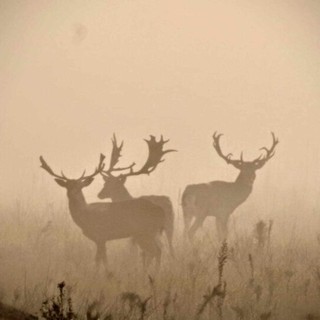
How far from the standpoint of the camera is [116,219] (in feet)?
32.7

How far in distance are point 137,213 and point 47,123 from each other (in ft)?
191

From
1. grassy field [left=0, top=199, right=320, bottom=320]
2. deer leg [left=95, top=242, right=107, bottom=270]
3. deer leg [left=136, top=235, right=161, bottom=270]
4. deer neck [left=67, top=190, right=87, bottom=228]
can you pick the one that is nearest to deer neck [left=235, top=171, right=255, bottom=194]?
grassy field [left=0, top=199, right=320, bottom=320]

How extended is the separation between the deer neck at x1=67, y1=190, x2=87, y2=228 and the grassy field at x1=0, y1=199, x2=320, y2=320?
50 cm

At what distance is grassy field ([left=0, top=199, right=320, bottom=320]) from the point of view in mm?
7180

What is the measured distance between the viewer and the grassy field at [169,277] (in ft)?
23.6

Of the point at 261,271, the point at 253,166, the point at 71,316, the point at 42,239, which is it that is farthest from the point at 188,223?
the point at 71,316

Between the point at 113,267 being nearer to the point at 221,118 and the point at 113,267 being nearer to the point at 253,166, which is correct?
the point at 253,166

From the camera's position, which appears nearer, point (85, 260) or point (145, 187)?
point (85, 260)

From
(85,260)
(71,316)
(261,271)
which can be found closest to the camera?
(71,316)

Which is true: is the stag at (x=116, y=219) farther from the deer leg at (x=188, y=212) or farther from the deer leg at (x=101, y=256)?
the deer leg at (x=188, y=212)

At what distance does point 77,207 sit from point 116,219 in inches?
22.3

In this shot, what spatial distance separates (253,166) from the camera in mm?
14203

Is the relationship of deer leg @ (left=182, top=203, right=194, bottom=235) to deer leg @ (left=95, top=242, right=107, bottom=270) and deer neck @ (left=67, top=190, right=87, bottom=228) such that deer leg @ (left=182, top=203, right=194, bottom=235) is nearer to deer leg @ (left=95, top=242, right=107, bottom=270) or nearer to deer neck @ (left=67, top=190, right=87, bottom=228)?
deer neck @ (left=67, top=190, right=87, bottom=228)

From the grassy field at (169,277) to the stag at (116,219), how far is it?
334 mm
